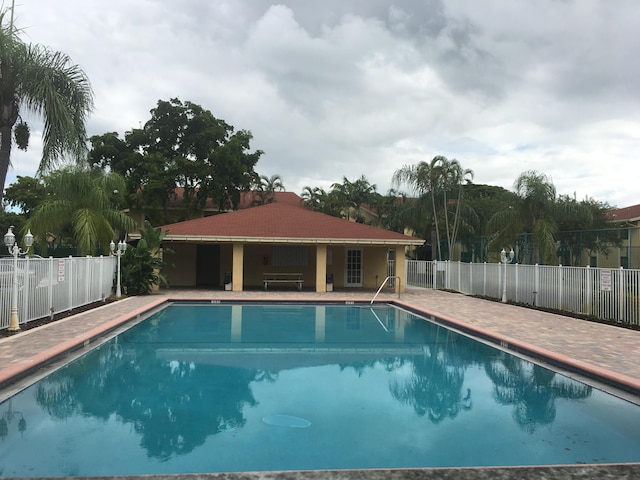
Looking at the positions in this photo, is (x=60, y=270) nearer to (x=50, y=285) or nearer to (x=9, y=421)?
(x=50, y=285)

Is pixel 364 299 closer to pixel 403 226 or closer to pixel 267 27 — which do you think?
→ pixel 267 27

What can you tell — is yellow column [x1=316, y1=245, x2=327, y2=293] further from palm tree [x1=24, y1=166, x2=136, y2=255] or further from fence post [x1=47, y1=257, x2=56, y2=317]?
fence post [x1=47, y1=257, x2=56, y2=317]

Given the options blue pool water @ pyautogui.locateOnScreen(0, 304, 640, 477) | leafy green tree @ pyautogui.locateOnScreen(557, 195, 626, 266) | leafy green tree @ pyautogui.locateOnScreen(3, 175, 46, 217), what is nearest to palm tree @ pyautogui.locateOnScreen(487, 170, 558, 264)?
leafy green tree @ pyautogui.locateOnScreen(557, 195, 626, 266)

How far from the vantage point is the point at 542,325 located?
1178 centimetres

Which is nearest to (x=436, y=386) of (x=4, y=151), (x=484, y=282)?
(x=4, y=151)

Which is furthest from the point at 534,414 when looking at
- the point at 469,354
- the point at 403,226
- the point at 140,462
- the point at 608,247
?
the point at 403,226

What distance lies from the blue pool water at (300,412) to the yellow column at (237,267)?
11.0 meters

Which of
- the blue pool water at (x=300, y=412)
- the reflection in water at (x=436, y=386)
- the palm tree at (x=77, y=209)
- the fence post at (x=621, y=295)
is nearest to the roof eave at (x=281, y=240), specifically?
the palm tree at (x=77, y=209)

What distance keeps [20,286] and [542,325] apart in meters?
12.4

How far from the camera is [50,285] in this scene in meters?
11.5

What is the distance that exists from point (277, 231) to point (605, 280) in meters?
13.4

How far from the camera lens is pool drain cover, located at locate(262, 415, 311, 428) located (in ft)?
17.1

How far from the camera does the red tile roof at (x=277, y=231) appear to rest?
2053 cm

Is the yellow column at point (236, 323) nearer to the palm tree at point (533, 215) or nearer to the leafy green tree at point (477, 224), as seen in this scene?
the palm tree at point (533, 215)
